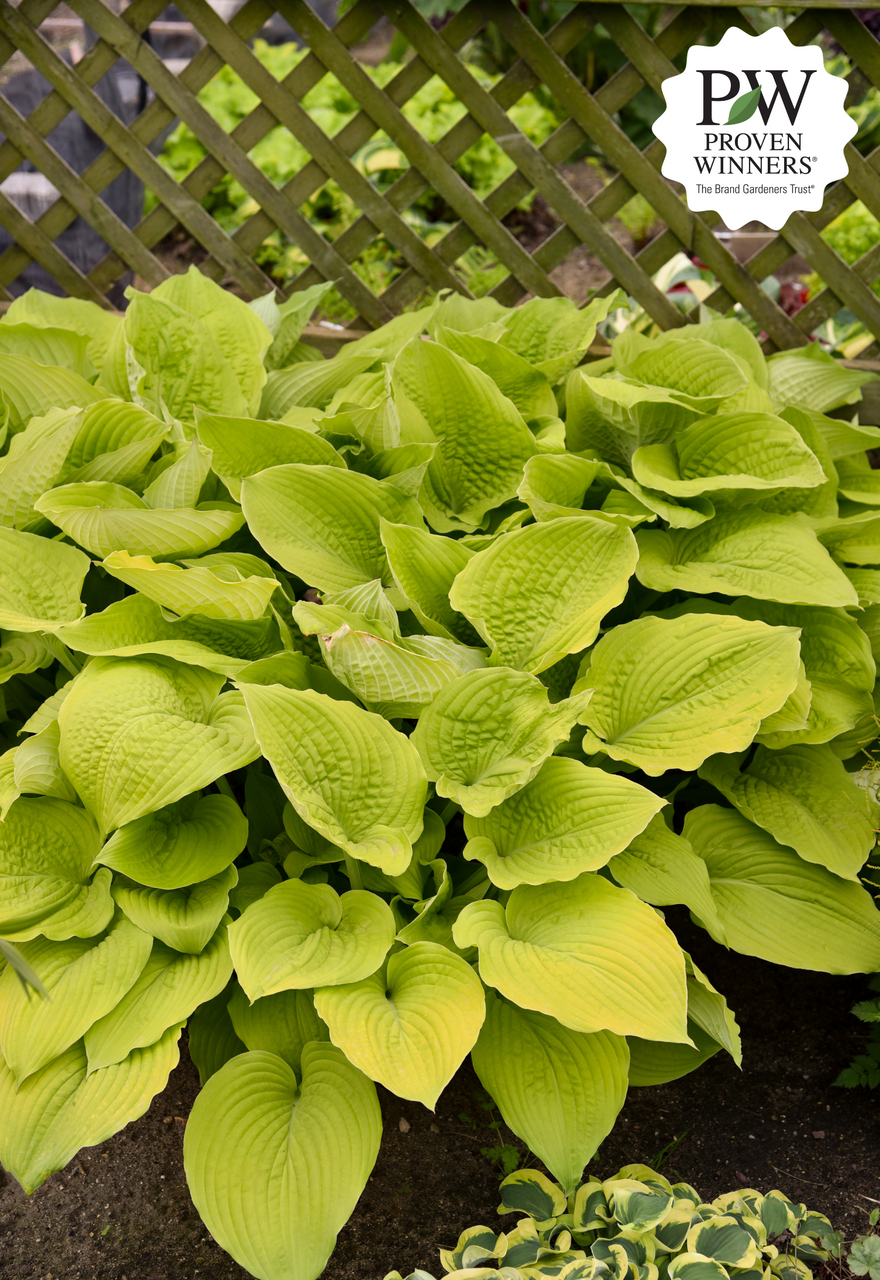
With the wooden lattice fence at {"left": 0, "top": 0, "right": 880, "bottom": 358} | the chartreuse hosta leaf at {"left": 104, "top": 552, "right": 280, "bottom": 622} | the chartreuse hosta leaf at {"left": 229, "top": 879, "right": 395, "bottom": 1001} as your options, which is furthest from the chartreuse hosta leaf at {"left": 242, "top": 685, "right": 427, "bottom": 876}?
the wooden lattice fence at {"left": 0, "top": 0, "right": 880, "bottom": 358}

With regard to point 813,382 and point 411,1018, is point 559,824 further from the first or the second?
point 813,382

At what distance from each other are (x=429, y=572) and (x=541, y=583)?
181mm

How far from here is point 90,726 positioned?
1.36 meters

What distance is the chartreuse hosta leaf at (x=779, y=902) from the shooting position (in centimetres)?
150

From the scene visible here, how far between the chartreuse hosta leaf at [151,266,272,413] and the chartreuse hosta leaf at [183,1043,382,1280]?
1322mm

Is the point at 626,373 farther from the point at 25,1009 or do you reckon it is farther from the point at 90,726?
the point at 25,1009

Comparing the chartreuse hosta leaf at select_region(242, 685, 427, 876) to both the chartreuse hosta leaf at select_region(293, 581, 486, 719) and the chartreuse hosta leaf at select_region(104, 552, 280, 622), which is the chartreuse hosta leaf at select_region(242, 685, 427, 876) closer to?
the chartreuse hosta leaf at select_region(293, 581, 486, 719)

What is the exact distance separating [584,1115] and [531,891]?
0.95ft

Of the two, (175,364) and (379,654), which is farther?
(175,364)

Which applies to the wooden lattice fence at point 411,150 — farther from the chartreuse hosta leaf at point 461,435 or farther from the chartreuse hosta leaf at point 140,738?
the chartreuse hosta leaf at point 140,738

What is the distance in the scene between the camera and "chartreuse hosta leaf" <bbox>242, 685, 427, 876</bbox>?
1275 millimetres

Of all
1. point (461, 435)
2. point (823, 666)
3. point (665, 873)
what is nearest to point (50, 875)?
point (665, 873)

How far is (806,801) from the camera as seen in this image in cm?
164

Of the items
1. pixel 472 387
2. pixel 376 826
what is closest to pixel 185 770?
pixel 376 826
